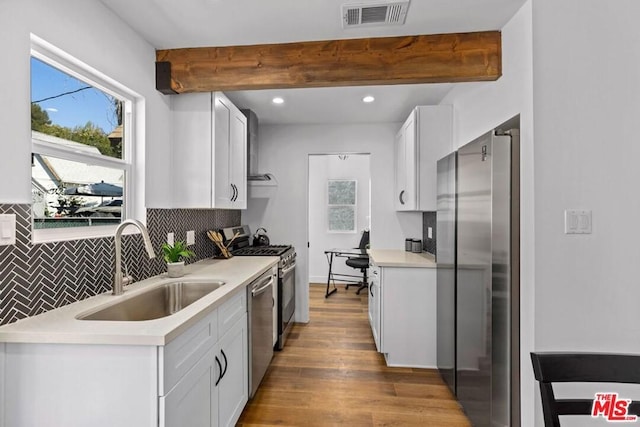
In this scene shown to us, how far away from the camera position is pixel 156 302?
2.00 meters

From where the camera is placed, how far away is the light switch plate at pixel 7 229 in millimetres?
1266

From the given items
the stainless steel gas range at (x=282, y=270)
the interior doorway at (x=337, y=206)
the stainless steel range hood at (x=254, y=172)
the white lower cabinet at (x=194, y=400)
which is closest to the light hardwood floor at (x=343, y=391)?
the stainless steel gas range at (x=282, y=270)

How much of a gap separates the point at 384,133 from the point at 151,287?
3.12m

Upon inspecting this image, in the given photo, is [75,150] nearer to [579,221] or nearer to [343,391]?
A: [343,391]

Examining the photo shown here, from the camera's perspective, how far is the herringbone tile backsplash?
1305 millimetres

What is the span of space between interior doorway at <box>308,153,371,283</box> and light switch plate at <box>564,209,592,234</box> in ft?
15.2

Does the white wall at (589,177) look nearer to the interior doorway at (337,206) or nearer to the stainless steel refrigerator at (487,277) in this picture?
the stainless steel refrigerator at (487,277)

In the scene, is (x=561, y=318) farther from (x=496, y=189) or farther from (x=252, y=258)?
(x=252, y=258)

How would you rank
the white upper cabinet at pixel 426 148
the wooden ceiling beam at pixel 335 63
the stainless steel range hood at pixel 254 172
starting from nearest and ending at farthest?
1. the wooden ceiling beam at pixel 335 63
2. the white upper cabinet at pixel 426 148
3. the stainless steel range hood at pixel 254 172

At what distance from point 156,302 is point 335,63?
1.87m

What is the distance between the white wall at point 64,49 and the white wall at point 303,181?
1942 mm

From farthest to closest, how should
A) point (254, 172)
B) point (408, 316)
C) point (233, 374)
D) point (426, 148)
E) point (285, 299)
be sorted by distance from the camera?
point (254, 172) < point (285, 299) < point (426, 148) < point (408, 316) < point (233, 374)

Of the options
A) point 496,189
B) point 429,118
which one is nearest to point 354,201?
point 429,118

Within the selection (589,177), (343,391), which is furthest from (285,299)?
(589,177)
